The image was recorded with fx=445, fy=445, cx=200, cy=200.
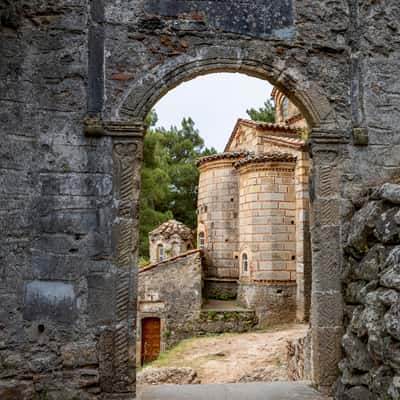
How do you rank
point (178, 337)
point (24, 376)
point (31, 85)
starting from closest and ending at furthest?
point (24, 376)
point (31, 85)
point (178, 337)

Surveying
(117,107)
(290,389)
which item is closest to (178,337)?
(290,389)

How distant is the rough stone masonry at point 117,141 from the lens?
388cm

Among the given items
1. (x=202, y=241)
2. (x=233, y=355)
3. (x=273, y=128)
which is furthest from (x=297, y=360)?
(x=273, y=128)

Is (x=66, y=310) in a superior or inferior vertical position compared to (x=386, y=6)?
inferior

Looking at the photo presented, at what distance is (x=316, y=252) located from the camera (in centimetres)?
425

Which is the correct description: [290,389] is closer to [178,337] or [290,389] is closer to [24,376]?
[24,376]

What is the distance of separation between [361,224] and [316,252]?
1.80ft

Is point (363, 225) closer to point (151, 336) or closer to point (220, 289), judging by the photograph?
point (151, 336)

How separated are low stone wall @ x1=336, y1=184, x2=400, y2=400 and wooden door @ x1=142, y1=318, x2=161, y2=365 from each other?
11.6 m

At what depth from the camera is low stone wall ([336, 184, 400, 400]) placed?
116 inches

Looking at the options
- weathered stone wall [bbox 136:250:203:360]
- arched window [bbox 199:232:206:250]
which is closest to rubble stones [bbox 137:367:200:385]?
weathered stone wall [bbox 136:250:203:360]

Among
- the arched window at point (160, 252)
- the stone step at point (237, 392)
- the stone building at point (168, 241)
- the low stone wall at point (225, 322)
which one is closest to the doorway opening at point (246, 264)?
the low stone wall at point (225, 322)

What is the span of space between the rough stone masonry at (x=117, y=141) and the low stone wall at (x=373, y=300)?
66mm

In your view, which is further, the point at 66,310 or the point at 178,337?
the point at 178,337
